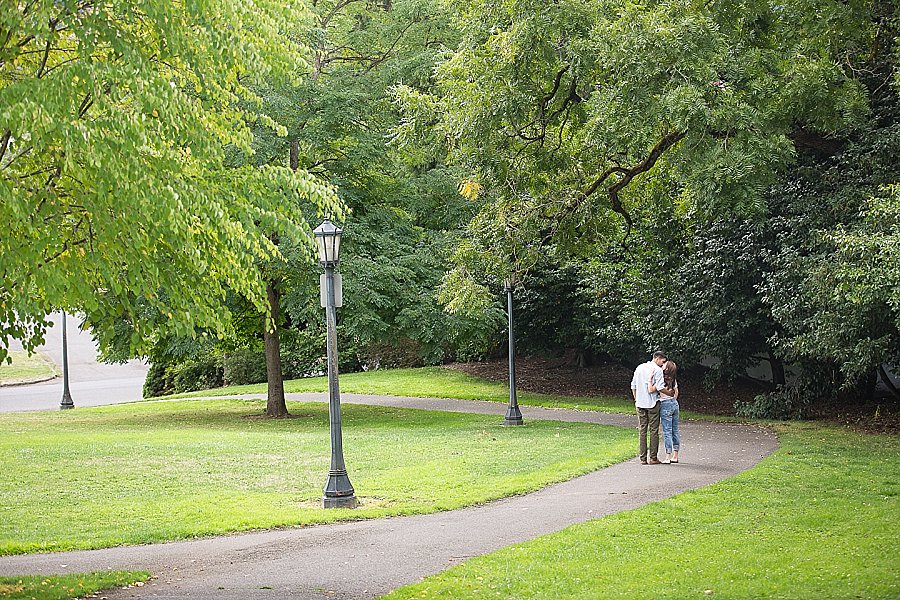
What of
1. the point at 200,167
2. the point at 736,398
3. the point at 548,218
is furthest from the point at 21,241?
the point at 736,398

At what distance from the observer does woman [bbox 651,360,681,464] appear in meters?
15.8

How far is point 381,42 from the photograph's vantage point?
91.8ft

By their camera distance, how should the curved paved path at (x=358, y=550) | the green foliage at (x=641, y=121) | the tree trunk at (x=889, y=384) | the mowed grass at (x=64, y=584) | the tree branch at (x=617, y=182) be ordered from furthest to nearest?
the tree trunk at (x=889, y=384) → the tree branch at (x=617, y=182) → the green foliage at (x=641, y=121) → the curved paved path at (x=358, y=550) → the mowed grass at (x=64, y=584)

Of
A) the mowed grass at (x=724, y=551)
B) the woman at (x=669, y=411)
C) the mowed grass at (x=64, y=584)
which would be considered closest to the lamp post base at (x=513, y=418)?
the woman at (x=669, y=411)

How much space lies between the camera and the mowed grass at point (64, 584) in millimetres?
8320

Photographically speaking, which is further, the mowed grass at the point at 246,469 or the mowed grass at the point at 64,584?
the mowed grass at the point at 246,469

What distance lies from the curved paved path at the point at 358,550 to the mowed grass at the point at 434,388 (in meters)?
13.1

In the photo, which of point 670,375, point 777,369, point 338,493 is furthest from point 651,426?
point 777,369

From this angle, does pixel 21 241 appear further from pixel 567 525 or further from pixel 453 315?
pixel 453 315

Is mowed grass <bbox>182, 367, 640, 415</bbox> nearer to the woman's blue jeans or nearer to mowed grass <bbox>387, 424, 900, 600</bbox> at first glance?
the woman's blue jeans

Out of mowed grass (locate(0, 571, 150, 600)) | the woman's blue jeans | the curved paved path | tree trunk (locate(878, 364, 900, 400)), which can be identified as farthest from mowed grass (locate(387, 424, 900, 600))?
tree trunk (locate(878, 364, 900, 400))

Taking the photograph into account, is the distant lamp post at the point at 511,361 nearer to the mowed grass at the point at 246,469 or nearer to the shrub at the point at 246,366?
the mowed grass at the point at 246,469

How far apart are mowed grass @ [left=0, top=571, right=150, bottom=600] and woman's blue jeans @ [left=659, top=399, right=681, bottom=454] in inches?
365

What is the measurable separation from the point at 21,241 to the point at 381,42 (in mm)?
21839
